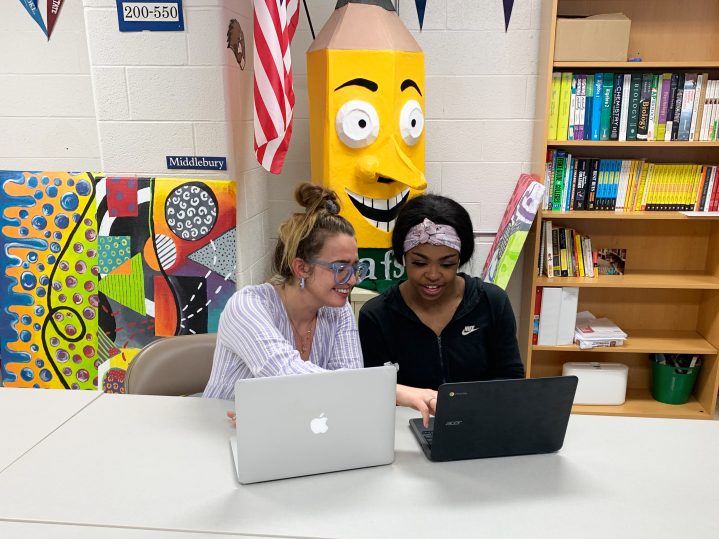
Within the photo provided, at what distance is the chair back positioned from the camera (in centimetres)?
159

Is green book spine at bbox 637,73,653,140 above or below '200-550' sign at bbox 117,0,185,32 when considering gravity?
below

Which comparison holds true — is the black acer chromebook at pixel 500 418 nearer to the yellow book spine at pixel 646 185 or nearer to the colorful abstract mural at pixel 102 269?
the colorful abstract mural at pixel 102 269

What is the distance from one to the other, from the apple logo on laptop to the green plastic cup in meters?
2.24

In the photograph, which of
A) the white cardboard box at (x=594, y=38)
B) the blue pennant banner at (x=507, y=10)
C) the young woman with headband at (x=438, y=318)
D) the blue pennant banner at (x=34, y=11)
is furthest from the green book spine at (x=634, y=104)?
the blue pennant banner at (x=34, y=11)

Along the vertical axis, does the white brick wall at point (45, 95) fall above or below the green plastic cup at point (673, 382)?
above

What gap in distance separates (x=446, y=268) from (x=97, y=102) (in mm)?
1387

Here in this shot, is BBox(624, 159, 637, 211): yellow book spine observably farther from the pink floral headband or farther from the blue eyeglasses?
the blue eyeglasses

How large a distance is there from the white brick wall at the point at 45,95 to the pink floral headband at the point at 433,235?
1.73 meters

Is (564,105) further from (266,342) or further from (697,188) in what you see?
(266,342)

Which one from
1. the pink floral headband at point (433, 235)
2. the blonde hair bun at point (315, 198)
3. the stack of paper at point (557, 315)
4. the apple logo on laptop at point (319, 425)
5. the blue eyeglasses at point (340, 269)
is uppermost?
the blonde hair bun at point (315, 198)

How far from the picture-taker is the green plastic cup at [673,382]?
2.79 m

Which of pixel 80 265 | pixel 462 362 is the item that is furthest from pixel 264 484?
pixel 80 265

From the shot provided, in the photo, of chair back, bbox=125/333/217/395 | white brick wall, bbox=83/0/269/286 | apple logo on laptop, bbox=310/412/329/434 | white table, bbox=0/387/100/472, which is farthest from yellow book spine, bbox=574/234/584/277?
white table, bbox=0/387/100/472

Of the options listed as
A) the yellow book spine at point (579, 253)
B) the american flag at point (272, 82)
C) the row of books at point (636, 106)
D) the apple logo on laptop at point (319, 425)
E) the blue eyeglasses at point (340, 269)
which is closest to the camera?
the apple logo on laptop at point (319, 425)
